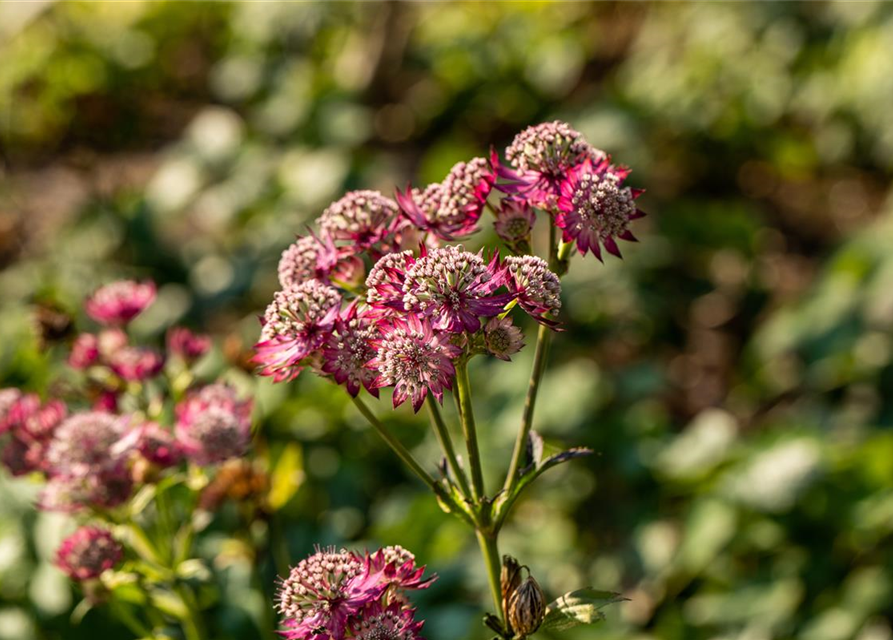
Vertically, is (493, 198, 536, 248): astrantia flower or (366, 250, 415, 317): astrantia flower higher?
(493, 198, 536, 248): astrantia flower

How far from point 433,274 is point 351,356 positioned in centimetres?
14

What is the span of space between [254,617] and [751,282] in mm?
2863

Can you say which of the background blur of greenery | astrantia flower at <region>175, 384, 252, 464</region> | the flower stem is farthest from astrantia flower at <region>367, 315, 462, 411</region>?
the background blur of greenery

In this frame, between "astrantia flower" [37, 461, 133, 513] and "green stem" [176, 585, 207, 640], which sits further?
"green stem" [176, 585, 207, 640]

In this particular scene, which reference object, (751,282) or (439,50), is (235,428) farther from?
(439,50)

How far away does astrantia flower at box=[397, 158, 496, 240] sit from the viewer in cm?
124

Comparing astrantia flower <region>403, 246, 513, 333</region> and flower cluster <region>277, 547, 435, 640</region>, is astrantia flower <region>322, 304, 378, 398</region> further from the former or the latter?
flower cluster <region>277, 547, 435, 640</region>

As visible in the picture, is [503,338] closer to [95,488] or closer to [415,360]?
[415,360]

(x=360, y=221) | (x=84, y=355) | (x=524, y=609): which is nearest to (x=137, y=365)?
(x=84, y=355)

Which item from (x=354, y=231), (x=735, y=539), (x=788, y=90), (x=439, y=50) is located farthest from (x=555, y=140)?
(x=439, y=50)

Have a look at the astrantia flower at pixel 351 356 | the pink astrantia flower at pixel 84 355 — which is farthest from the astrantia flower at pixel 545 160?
the pink astrantia flower at pixel 84 355

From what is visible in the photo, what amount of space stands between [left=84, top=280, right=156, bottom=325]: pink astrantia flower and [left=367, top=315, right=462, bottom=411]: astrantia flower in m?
0.86

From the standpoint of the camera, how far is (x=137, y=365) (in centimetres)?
164

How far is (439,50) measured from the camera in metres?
6.31
